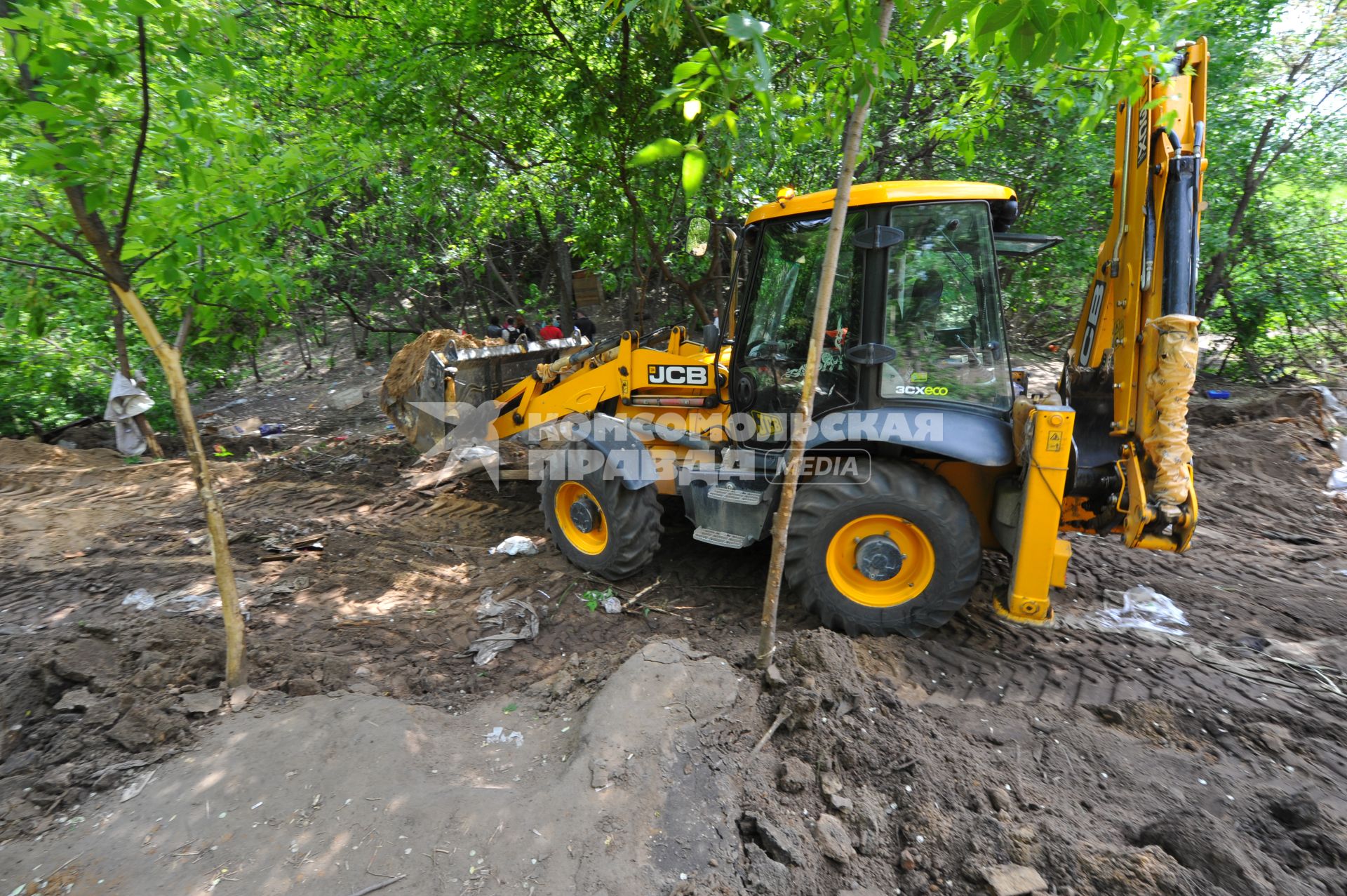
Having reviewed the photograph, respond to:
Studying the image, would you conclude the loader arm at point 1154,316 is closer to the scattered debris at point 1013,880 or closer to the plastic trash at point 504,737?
the scattered debris at point 1013,880

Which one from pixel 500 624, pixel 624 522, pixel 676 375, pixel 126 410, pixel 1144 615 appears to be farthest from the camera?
pixel 126 410

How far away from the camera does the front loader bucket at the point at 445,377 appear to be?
5.74 meters

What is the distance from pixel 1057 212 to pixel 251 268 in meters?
7.73

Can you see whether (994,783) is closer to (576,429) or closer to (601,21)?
(576,429)

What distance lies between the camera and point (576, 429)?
4.57m

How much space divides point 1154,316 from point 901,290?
1.16 meters

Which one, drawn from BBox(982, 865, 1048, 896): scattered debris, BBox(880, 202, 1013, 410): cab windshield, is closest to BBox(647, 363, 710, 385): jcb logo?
BBox(880, 202, 1013, 410): cab windshield

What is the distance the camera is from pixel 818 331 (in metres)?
2.69

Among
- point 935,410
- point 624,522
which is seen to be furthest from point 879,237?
point 624,522

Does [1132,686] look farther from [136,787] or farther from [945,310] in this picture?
[136,787]

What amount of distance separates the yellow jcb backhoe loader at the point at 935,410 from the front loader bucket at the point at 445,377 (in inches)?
75.0

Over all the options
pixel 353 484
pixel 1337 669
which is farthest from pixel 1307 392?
pixel 353 484

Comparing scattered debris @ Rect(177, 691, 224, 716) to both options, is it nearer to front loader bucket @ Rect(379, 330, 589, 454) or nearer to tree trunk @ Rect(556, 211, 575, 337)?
front loader bucket @ Rect(379, 330, 589, 454)

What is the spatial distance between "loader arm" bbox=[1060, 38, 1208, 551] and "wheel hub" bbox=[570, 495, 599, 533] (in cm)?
275
